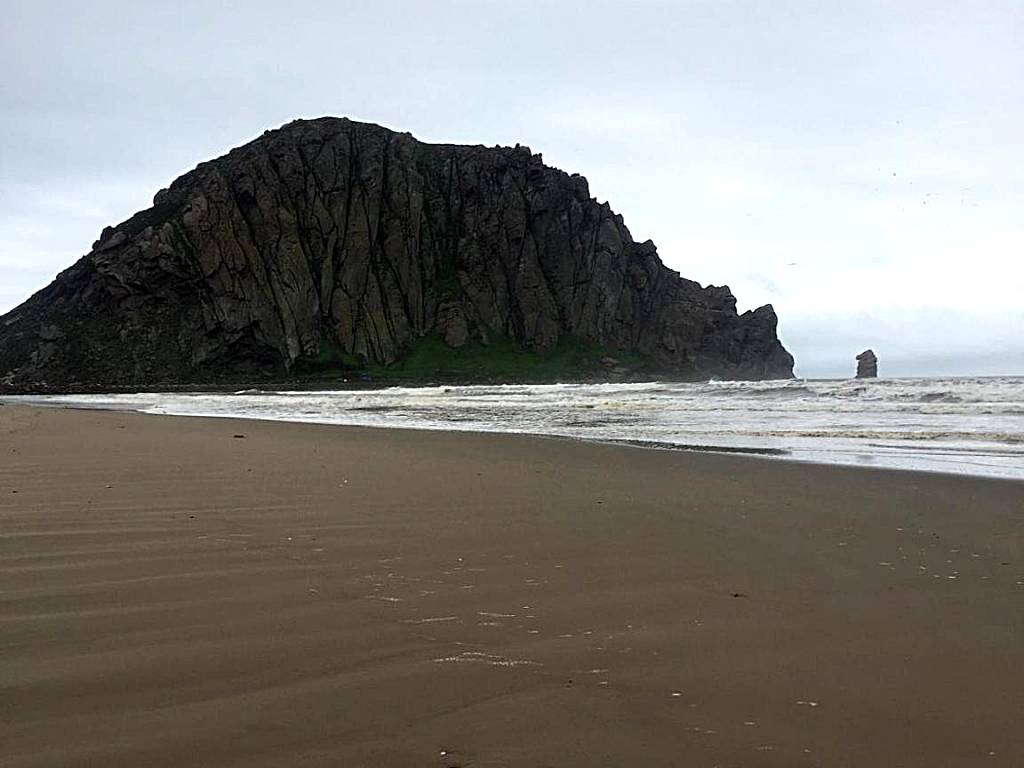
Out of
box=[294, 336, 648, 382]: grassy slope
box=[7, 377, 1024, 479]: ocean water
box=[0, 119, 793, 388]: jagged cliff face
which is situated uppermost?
box=[0, 119, 793, 388]: jagged cliff face

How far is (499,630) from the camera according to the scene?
3.13 metres

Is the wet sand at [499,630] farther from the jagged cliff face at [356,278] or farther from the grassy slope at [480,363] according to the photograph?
the jagged cliff face at [356,278]

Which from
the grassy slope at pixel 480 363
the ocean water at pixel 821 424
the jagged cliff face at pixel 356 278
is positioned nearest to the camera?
the ocean water at pixel 821 424

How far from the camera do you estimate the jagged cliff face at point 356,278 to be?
354 ft

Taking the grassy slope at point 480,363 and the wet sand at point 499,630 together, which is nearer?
the wet sand at point 499,630

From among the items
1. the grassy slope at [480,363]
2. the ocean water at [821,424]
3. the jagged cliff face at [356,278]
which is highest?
the jagged cliff face at [356,278]

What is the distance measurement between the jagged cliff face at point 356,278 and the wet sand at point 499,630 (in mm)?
105834

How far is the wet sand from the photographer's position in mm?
2186

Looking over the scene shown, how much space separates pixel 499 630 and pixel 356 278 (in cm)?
11651

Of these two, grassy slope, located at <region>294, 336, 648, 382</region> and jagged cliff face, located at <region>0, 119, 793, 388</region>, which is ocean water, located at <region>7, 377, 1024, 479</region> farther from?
jagged cliff face, located at <region>0, 119, 793, 388</region>

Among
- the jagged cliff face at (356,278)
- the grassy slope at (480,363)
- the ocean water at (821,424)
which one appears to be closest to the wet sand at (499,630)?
the ocean water at (821,424)

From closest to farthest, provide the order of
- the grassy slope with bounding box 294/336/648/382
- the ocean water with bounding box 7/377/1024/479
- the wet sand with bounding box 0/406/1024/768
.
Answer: the wet sand with bounding box 0/406/1024/768 < the ocean water with bounding box 7/377/1024/479 < the grassy slope with bounding box 294/336/648/382

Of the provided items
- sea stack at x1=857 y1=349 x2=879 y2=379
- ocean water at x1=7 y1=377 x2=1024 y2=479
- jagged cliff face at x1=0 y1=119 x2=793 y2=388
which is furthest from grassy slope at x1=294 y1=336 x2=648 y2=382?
ocean water at x1=7 y1=377 x2=1024 y2=479

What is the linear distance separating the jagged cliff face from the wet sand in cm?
10583
